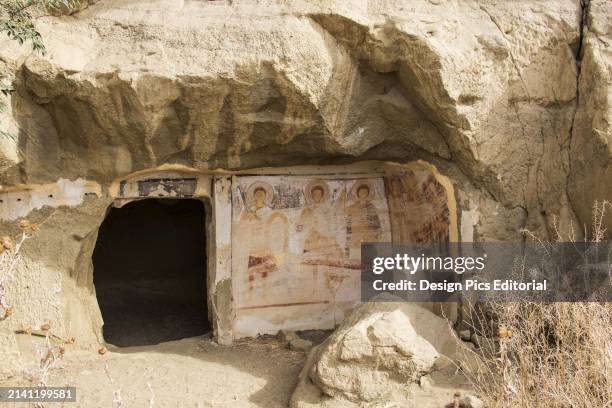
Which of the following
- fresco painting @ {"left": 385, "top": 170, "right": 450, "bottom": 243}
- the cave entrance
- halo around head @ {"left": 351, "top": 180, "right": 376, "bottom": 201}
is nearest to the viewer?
fresco painting @ {"left": 385, "top": 170, "right": 450, "bottom": 243}

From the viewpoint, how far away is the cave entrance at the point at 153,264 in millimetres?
7938

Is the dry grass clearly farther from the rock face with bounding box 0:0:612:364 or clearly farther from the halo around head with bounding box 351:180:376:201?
the halo around head with bounding box 351:180:376:201

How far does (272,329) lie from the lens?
6.39 m

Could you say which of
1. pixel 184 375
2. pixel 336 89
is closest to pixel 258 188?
pixel 336 89

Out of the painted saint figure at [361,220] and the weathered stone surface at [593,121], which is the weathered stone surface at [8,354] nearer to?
the painted saint figure at [361,220]

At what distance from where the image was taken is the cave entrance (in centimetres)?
794

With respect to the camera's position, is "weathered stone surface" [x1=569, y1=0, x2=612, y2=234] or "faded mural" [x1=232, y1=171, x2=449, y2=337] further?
"faded mural" [x1=232, y1=171, x2=449, y2=337]

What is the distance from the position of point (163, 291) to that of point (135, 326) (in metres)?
1.48

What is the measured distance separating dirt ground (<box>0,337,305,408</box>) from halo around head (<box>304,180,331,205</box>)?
1.31 m
